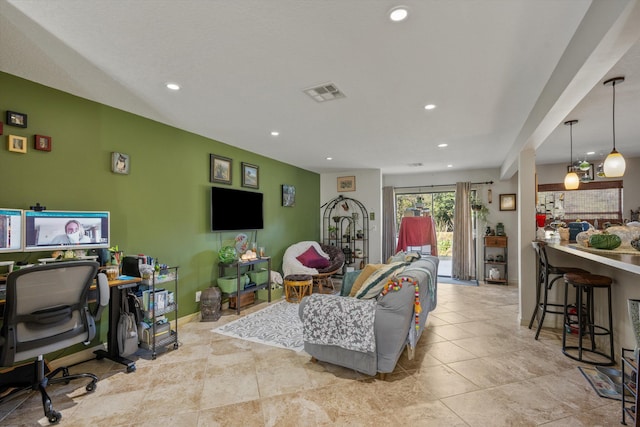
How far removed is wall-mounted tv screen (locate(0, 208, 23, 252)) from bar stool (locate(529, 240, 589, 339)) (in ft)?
16.3

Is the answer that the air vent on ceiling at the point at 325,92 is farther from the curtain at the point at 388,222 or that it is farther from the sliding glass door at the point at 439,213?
the curtain at the point at 388,222

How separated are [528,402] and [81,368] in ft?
12.4

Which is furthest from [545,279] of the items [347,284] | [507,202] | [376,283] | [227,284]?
[227,284]

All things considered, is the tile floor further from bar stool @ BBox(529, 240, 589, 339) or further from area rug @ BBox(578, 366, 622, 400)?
bar stool @ BBox(529, 240, 589, 339)

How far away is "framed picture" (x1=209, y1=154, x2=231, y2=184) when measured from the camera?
14.0 ft

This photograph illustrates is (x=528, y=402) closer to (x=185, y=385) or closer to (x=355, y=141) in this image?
(x=185, y=385)

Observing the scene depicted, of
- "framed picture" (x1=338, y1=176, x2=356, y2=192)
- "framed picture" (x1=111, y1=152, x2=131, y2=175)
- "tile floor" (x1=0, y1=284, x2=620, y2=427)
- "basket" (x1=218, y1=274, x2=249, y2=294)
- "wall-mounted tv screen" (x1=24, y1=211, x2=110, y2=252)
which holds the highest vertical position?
"framed picture" (x1=338, y1=176, x2=356, y2=192)

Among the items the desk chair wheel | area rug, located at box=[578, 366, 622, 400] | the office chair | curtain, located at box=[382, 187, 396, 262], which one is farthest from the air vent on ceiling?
curtain, located at box=[382, 187, 396, 262]

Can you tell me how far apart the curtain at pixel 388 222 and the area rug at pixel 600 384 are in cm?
475

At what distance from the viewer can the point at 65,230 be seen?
8.38 ft

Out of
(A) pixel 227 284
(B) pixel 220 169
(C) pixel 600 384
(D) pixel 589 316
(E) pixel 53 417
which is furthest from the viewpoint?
(B) pixel 220 169

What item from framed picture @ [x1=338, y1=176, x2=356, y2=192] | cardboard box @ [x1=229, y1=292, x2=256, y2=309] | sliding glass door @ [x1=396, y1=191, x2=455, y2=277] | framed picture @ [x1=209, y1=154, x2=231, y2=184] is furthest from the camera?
sliding glass door @ [x1=396, y1=191, x2=455, y2=277]

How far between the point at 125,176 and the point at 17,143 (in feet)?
2.90

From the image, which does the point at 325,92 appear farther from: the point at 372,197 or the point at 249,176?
the point at 372,197
